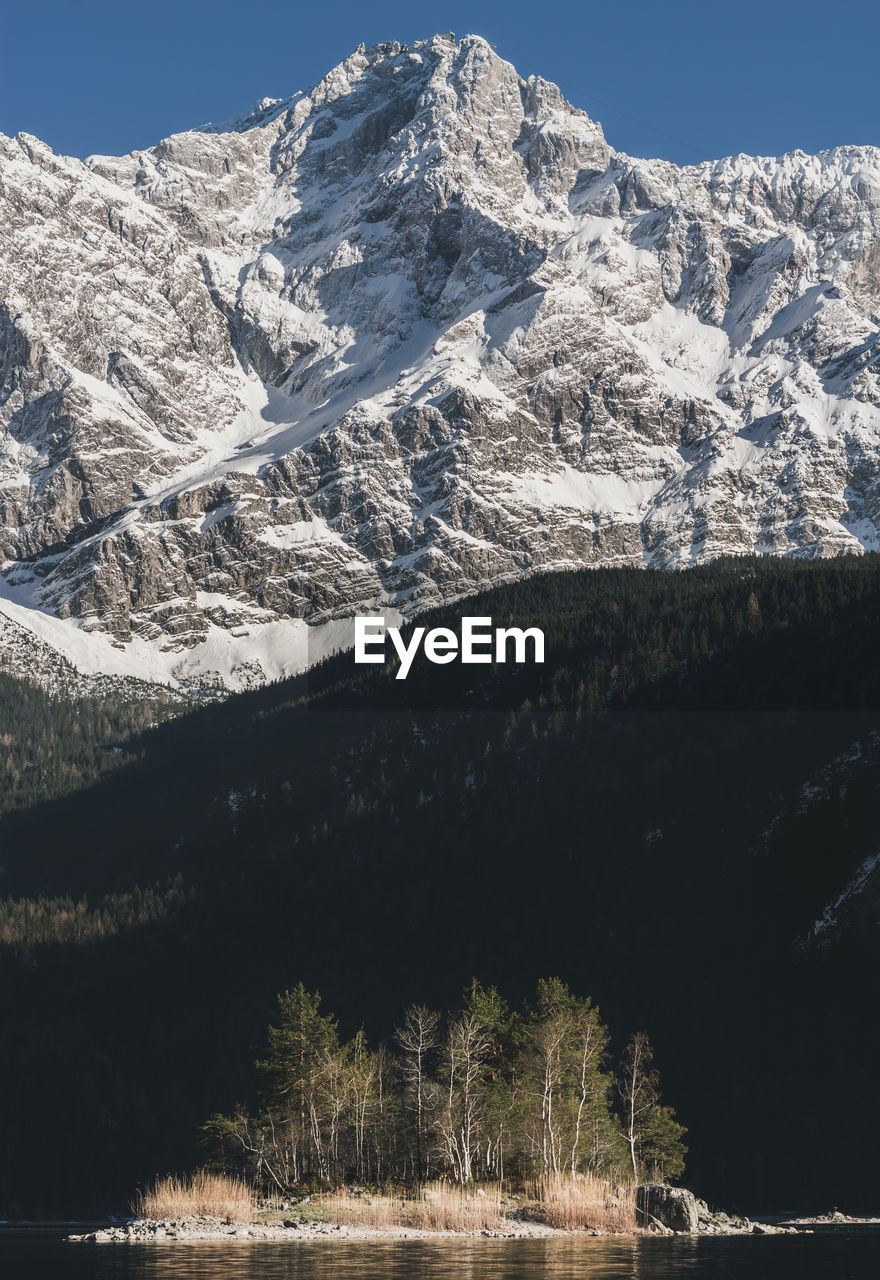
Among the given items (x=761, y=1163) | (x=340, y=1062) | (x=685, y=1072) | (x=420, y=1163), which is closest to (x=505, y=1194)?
(x=420, y=1163)

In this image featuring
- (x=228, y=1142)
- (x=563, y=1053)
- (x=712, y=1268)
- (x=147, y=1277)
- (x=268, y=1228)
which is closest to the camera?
(x=147, y=1277)

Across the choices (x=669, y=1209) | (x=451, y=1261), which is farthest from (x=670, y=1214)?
(x=451, y=1261)

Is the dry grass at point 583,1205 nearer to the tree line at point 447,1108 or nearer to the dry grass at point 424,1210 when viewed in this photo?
the tree line at point 447,1108

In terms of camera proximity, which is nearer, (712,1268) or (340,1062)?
(712,1268)

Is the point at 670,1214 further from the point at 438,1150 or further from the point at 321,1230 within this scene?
the point at 321,1230

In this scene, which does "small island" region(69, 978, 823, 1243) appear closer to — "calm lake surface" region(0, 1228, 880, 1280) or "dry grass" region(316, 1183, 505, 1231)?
"dry grass" region(316, 1183, 505, 1231)

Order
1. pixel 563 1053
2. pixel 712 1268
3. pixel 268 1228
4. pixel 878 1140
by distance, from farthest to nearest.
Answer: pixel 878 1140
pixel 563 1053
pixel 268 1228
pixel 712 1268

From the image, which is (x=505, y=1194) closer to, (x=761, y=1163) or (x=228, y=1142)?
(x=228, y=1142)

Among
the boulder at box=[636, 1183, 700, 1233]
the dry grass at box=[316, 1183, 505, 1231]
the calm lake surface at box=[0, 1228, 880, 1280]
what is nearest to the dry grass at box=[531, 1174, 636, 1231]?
the boulder at box=[636, 1183, 700, 1233]
